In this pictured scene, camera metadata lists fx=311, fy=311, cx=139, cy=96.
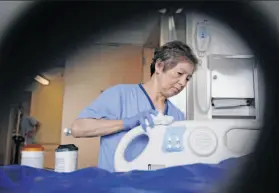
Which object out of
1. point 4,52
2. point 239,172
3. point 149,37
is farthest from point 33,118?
point 239,172

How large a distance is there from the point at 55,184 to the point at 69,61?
342 mm

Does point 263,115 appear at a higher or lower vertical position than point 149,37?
lower

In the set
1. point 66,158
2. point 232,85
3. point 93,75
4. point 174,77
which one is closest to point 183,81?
point 174,77

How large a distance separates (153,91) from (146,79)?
1.5 inches

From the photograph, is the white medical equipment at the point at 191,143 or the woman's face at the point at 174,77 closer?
the white medical equipment at the point at 191,143

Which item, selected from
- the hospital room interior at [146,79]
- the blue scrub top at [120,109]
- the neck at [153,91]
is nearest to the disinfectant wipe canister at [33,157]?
the hospital room interior at [146,79]

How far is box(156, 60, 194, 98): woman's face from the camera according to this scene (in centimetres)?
82

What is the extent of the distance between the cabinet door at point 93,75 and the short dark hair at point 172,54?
0.05 m

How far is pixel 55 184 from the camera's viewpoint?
2.01ft

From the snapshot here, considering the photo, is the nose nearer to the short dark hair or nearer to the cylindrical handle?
the short dark hair

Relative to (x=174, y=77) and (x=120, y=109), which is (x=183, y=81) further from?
(x=120, y=109)

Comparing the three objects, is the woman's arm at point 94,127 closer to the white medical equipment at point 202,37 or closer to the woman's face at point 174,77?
the woman's face at point 174,77

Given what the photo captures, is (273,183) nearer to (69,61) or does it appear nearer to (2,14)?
(69,61)

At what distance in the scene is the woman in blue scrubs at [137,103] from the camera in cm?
78
